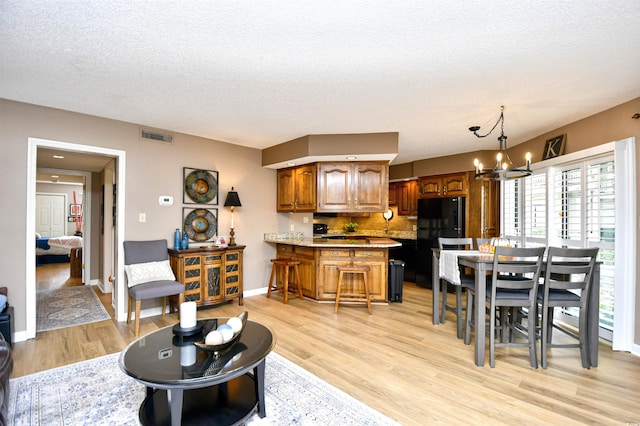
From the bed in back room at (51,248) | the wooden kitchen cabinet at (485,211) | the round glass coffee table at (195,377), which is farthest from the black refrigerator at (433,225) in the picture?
the bed in back room at (51,248)

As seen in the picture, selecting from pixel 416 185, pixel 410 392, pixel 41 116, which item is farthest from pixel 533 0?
pixel 416 185

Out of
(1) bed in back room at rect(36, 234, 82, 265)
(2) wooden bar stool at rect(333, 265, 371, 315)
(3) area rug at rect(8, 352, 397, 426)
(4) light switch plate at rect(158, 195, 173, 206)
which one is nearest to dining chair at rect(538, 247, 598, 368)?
(3) area rug at rect(8, 352, 397, 426)

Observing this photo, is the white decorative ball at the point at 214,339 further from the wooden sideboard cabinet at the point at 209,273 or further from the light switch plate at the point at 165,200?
the light switch plate at the point at 165,200

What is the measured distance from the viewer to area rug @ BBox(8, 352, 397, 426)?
192cm

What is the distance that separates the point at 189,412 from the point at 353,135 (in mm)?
3581

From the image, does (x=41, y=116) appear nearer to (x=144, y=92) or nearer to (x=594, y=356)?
(x=144, y=92)

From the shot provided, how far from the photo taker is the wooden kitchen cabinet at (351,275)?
14.7 ft

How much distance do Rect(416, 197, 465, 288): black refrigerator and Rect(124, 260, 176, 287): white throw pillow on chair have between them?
4238 millimetres

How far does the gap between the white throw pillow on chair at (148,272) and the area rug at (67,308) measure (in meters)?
0.82

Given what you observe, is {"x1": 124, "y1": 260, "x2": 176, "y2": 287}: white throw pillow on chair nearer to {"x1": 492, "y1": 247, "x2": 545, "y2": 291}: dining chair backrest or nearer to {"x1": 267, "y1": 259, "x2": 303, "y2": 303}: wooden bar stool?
{"x1": 267, "y1": 259, "x2": 303, "y2": 303}: wooden bar stool

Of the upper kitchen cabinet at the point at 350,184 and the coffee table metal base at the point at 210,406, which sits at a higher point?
the upper kitchen cabinet at the point at 350,184

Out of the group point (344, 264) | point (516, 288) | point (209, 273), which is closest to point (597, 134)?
point (516, 288)

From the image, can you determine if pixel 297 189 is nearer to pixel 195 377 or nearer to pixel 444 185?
pixel 444 185

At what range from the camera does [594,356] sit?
8.65ft
